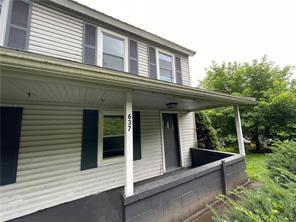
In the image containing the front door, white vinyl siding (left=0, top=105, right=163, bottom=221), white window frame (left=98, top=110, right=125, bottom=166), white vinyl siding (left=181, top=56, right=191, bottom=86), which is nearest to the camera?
white vinyl siding (left=0, top=105, right=163, bottom=221)

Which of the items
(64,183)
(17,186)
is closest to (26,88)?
(17,186)

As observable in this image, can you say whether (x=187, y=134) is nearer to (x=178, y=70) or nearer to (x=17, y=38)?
(x=178, y=70)

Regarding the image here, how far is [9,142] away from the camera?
2848 millimetres

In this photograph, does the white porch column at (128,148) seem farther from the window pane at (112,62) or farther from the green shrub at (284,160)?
the green shrub at (284,160)

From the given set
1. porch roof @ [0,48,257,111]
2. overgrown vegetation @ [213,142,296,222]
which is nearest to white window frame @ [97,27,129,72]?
porch roof @ [0,48,257,111]

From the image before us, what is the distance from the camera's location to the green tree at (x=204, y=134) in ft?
22.2

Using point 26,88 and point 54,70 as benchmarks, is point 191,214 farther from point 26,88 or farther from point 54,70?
point 26,88

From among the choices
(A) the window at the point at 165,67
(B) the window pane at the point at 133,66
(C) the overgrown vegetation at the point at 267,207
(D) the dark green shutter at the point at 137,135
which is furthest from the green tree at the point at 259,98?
(C) the overgrown vegetation at the point at 267,207

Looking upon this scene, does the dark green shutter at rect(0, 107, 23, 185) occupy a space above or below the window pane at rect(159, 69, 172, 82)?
below

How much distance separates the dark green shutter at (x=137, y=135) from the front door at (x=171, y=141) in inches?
46.3

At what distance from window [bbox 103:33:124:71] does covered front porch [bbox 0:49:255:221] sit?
4.27 ft

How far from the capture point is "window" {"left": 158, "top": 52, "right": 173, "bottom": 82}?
18.5 feet

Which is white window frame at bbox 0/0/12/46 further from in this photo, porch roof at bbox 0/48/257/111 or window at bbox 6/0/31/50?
porch roof at bbox 0/48/257/111

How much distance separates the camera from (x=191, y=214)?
287 cm
